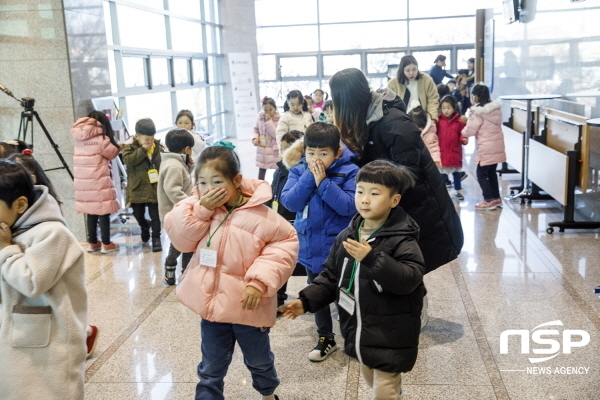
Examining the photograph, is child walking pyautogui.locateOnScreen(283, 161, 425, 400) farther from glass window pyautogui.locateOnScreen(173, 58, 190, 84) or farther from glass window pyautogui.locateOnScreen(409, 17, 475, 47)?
glass window pyautogui.locateOnScreen(409, 17, 475, 47)

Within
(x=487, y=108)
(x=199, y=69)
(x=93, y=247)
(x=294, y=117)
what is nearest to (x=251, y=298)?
(x=93, y=247)

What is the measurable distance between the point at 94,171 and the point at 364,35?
1282 centimetres

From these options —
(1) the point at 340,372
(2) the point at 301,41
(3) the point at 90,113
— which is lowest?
(1) the point at 340,372

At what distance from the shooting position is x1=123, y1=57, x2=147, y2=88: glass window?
998cm

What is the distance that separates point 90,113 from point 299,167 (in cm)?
339

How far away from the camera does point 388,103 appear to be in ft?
10.9

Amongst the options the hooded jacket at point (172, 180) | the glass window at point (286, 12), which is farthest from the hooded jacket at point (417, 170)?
the glass window at point (286, 12)

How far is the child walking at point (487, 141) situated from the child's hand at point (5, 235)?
19.8ft

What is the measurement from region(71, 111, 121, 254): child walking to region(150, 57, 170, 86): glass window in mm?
5330

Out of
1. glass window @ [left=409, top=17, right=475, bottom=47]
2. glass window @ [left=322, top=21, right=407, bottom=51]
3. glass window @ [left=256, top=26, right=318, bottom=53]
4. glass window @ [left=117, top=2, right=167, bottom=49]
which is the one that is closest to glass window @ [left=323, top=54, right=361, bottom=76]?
glass window @ [left=322, top=21, right=407, bottom=51]

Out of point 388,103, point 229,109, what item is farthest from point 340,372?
point 229,109

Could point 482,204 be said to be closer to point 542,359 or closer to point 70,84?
point 542,359

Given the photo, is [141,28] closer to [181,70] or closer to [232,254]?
[181,70]

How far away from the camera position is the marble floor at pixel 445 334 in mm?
3193
